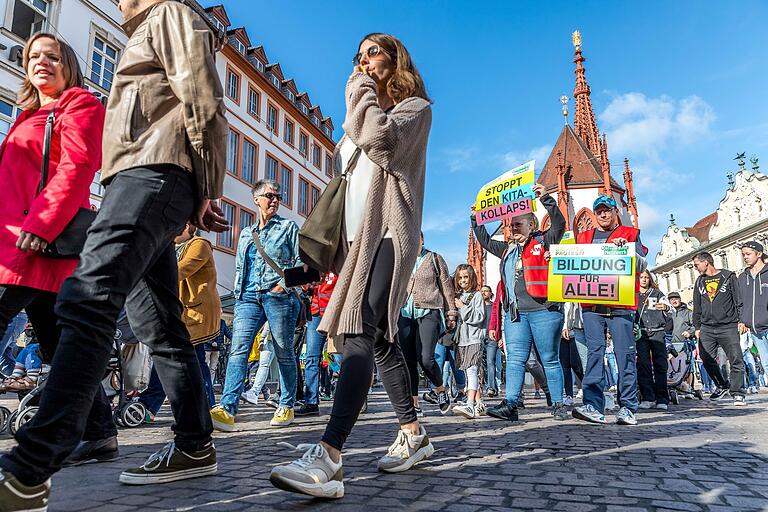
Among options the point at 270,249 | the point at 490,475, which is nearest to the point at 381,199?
the point at 490,475

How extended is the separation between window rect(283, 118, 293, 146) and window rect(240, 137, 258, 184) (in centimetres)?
407

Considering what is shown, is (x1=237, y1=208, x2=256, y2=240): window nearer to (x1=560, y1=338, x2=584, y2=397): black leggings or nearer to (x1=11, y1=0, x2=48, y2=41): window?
(x1=11, y1=0, x2=48, y2=41): window

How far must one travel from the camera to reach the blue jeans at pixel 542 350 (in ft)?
19.3

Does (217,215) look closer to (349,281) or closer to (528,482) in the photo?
(349,281)

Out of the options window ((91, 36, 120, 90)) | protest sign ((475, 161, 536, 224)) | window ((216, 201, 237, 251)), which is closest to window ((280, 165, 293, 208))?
window ((216, 201, 237, 251))

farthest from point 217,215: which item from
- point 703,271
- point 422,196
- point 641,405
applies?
point 703,271

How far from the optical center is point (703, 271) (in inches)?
384

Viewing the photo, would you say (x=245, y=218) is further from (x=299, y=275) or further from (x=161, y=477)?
(x=161, y=477)

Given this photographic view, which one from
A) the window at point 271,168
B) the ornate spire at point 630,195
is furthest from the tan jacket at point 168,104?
the ornate spire at point 630,195

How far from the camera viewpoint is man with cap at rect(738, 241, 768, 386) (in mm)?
9219

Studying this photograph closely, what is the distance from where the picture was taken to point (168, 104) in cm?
237

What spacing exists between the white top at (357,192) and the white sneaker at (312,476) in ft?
3.44

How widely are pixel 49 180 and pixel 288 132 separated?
3364 centimetres

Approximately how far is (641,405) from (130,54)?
7865mm
